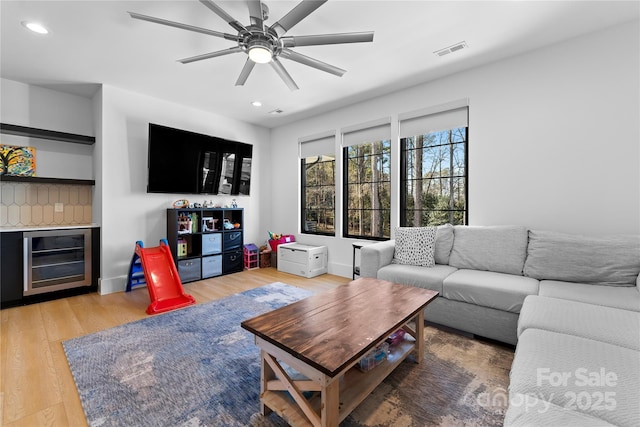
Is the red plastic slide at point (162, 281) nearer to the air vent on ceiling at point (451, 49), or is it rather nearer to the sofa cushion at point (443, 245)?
the sofa cushion at point (443, 245)

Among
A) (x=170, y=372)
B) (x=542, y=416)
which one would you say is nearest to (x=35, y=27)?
(x=170, y=372)

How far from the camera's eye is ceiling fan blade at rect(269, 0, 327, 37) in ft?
5.43

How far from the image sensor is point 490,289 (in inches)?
84.3

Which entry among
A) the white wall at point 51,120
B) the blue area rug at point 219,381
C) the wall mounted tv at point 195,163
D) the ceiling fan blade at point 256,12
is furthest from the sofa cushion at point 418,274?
the white wall at point 51,120

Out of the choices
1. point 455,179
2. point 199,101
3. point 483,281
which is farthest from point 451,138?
point 199,101

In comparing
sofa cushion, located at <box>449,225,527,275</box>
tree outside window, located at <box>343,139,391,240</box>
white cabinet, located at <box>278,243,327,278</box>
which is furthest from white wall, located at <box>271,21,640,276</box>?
white cabinet, located at <box>278,243,327,278</box>

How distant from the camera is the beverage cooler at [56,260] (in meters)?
3.04

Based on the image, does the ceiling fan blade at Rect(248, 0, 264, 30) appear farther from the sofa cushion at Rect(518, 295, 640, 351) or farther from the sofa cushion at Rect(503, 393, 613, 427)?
the sofa cushion at Rect(518, 295, 640, 351)

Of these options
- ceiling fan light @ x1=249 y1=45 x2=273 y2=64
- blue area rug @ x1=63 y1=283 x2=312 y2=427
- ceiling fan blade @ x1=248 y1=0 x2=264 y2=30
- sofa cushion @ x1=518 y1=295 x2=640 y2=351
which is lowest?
blue area rug @ x1=63 y1=283 x2=312 y2=427

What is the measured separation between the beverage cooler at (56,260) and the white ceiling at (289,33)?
1851mm

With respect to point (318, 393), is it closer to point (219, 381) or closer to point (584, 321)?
point (219, 381)

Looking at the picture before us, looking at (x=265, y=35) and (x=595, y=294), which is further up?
(x=265, y=35)

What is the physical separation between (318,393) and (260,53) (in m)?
2.30

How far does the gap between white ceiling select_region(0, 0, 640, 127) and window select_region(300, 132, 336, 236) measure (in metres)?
1.05
